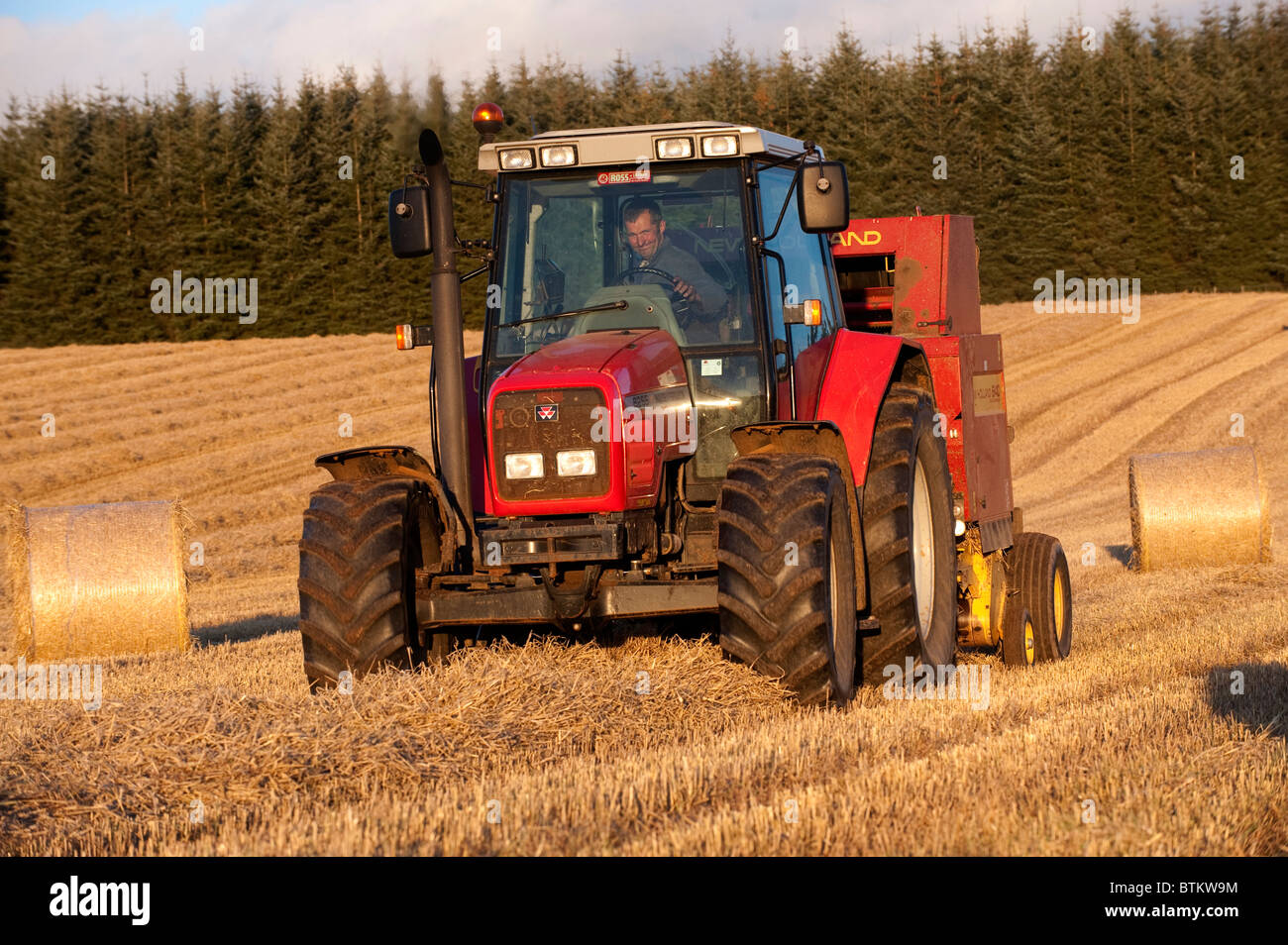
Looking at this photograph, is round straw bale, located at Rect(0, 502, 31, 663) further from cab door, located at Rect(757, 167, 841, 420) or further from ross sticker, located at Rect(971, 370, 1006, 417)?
ross sticker, located at Rect(971, 370, 1006, 417)

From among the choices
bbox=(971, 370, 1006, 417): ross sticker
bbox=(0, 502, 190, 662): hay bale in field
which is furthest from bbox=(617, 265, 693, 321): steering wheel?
bbox=(0, 502, 190, 662): hay bale in field

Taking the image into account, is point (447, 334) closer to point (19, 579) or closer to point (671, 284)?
point (671, 284)

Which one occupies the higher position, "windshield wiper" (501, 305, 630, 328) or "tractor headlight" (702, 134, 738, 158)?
"tractor headlight" (702, 134, 738, 158)

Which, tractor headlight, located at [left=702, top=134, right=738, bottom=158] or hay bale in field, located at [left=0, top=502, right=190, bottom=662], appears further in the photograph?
hay bale in field, located at [left=0, top=502, right=190, bottom=662]

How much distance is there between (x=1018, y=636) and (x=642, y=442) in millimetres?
3671

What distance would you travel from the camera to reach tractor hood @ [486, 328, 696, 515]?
21.2ft

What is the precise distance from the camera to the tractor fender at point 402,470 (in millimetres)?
6820

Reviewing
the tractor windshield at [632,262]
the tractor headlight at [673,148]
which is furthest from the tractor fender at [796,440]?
the tractor headlight at [673,148]

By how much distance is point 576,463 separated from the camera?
654 cm

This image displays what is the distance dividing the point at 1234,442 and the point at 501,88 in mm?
31118

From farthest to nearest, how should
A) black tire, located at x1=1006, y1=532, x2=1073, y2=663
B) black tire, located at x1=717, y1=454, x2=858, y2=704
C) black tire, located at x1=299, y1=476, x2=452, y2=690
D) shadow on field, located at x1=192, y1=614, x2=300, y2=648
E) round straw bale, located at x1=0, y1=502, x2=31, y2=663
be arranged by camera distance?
shadow on field, located at x1=192, y1=614, x2=300, y2=648 < round straw bale, located at x1=0, y1=502, x2=31, y2=663 < black tire, located at x1=1006, y1=532, x2=1073, y2=663 < black tire, located at x1=299, y1=476, x2=452, y2=690 < black tire, located at x1=717, y1=454, x2=858, y2=704

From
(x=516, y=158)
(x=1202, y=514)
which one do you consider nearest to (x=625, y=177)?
(x=516, y=158)
